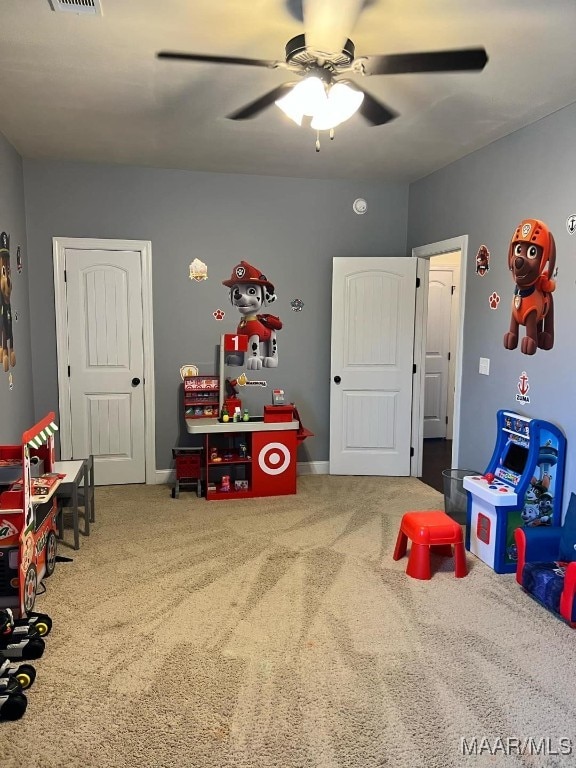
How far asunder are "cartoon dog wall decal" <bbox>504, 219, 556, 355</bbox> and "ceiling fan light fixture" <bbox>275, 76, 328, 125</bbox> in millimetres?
1653

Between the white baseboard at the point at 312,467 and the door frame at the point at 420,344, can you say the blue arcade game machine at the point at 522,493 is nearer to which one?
the door frame at the point at 420,344

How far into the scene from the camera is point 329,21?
77.4 inches

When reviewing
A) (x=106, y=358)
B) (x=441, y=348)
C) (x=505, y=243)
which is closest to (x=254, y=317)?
(x=106, y=358)

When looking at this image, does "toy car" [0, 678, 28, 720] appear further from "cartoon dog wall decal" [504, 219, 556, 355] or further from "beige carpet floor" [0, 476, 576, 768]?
"cartoon dog wall decal" [504, 219, 556, 355]

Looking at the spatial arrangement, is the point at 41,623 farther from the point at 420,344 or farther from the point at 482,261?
the point at 420,344

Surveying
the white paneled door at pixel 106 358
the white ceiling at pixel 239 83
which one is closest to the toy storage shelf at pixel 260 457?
the white paneled door at pixel 106 358

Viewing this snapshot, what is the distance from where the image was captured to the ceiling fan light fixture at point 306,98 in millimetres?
2168

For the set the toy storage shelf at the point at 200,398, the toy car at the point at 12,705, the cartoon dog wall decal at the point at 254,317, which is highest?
the cartoon dog wall decal at the point at 254,317

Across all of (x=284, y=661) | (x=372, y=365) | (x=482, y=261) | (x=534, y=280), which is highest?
(x=482, y=261)

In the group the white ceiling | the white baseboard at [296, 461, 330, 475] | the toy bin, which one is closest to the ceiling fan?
the white ceiling

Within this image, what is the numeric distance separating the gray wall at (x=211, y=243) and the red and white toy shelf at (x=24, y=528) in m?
1.68

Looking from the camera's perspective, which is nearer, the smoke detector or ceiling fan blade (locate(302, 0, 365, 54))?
ceiling fan blade (locate(302, 0, 365, 54))

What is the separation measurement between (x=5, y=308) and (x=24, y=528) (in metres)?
1.68

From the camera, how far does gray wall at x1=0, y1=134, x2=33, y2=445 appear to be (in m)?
3.64
